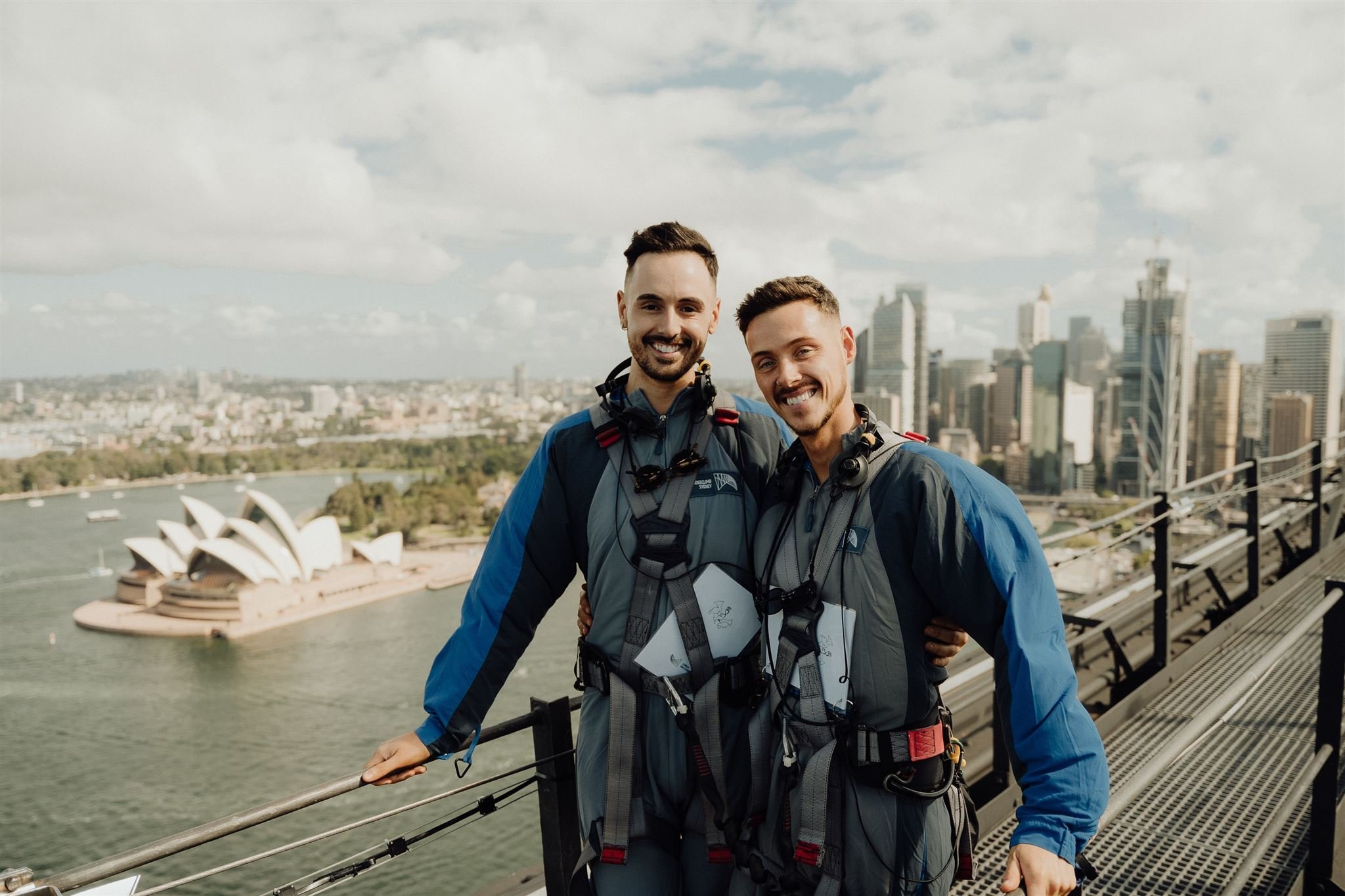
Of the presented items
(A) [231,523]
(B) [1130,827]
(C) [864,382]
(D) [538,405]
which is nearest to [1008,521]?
(B) [1130,827]

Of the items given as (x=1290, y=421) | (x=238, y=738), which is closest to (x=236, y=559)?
(x=238, y=738)

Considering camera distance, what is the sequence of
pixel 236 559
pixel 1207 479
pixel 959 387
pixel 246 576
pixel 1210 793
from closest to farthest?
pixel 1210 793
pixel 1207 479
pixel 236 559
pixel 246 576
pixel 959 387

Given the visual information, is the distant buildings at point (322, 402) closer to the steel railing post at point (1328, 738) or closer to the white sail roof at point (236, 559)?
the white sail roof at point (236, 559)

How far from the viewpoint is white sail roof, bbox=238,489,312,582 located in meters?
30.2

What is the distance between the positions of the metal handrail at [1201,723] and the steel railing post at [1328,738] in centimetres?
10

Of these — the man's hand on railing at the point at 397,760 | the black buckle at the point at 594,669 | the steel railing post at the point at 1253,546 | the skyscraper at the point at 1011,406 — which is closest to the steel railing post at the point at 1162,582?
the steel railing post at the point at 1253,546

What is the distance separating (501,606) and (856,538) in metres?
0.59

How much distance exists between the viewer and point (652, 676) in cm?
132

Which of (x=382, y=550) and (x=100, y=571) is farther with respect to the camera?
(x=100, y=571)

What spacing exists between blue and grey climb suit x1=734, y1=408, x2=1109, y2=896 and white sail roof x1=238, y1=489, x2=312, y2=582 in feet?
104

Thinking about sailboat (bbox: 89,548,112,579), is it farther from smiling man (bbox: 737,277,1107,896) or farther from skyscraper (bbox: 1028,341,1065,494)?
skyscraper (bbox: 1028,341,1065,494)

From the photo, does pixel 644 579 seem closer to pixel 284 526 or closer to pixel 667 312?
pixel 667 312

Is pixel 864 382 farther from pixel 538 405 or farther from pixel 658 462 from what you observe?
pixel 538 405

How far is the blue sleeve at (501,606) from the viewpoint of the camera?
1399 millimetres
